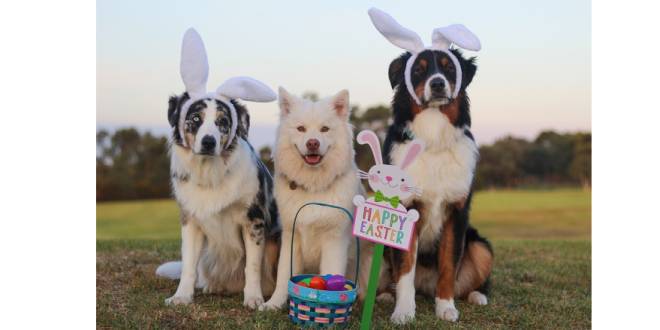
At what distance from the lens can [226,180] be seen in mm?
4410

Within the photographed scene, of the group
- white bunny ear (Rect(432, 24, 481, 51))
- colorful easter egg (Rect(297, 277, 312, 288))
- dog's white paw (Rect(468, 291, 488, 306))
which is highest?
white bunny ear (Rect(432, 24, 481, 51))

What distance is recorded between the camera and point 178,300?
A: 4.48 metres

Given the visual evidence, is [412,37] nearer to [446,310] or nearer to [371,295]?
[371,295]

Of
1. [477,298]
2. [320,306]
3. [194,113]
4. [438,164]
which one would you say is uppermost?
[194,113]

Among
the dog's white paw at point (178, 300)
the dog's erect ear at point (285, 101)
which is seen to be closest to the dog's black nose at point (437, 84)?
the dog's erect ear at point (285, 101)

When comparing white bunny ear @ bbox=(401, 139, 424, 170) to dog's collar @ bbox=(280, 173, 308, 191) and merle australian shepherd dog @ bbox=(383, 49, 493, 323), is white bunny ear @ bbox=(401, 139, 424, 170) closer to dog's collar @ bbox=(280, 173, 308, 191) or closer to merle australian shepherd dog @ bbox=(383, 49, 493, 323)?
merle australian shepherd dog @ bbox=(383, 49, 493, 323)

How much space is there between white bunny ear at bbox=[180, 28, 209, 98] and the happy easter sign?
1531 millimetres

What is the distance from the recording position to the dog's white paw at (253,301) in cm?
442

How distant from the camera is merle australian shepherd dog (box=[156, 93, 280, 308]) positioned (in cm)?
427

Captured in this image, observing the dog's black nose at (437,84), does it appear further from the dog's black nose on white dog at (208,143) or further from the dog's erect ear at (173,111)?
the dog's erect ear at (173,111)

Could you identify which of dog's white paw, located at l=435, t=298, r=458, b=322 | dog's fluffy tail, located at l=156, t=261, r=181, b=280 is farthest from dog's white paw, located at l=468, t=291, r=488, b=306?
dog's fluffy tail, located at l=156, t=261, r=181, b=280

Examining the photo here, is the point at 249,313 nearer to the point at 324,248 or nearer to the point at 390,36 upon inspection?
the point at 324,248

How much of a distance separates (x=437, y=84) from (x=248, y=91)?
135 cm

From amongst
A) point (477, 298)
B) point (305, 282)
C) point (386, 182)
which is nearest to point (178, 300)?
point (305, 282)
